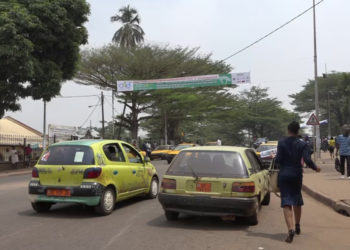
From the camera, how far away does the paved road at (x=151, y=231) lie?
614 centimetres

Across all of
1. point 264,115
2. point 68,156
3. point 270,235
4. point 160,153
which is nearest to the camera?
point 270,235

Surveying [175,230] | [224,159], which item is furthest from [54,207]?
[224,159]

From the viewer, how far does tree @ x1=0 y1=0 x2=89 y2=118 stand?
22.3 m

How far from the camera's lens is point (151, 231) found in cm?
702

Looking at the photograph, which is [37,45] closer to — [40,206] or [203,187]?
[40,206]

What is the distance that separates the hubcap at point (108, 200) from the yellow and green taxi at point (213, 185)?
1358 millimetres

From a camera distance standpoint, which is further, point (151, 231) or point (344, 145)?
point (344, 145)

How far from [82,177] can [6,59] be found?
16239mm

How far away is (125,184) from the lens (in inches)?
365

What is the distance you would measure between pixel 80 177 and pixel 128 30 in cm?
4869

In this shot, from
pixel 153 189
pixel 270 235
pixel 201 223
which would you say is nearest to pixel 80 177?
pixel 201 223

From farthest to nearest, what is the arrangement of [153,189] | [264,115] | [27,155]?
[264,115] → [27,155] → [153,189]

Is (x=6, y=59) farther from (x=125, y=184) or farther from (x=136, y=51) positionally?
(x=136, y=51)

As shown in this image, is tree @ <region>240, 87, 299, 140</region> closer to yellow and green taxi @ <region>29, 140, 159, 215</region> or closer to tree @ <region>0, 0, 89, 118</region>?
tree @ <region>0, 0, 89, 118</region>
